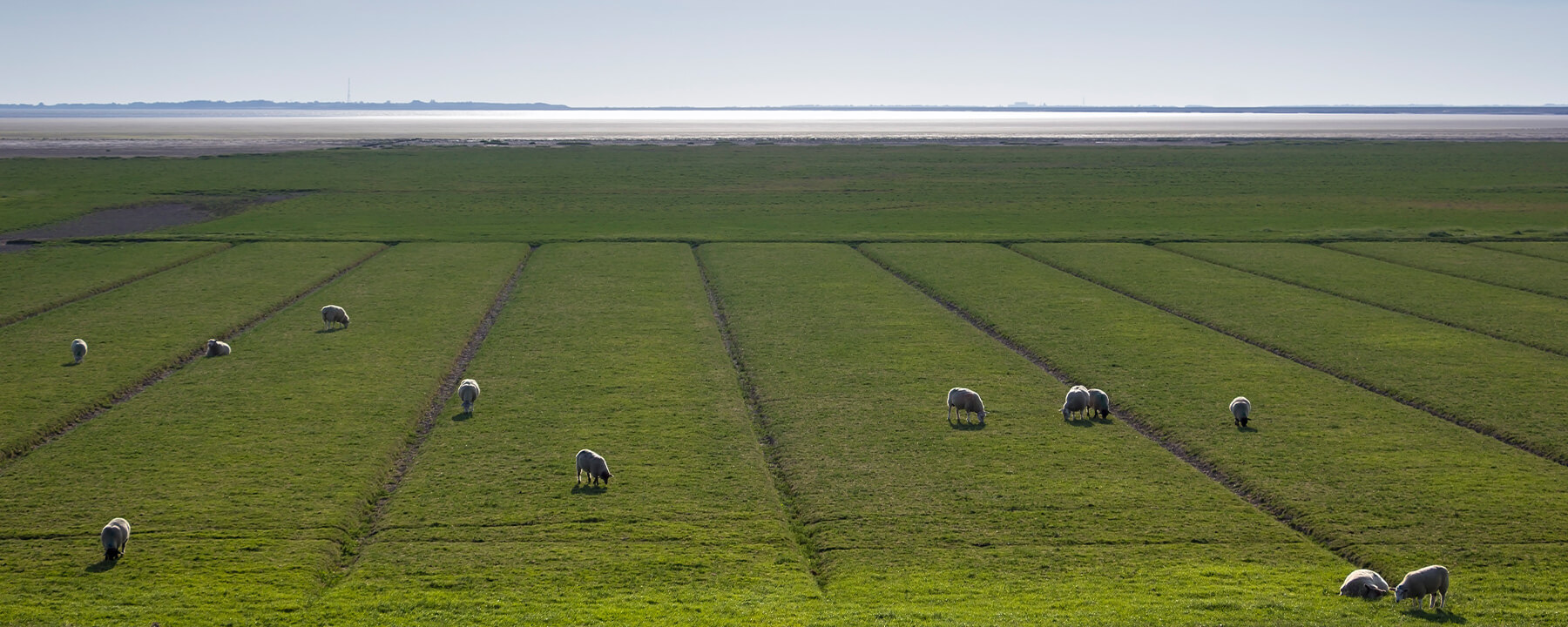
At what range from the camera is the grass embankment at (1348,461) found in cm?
1759

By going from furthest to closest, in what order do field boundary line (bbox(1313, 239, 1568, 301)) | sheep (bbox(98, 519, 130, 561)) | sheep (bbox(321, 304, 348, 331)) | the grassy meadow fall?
field boundary line (bbox(1313, 239, 1568, 301)) < sheep (bbox(321, 304, 348, 331)) < sheep (bbox(98, 519, 130, 561)) < the grassy meadow

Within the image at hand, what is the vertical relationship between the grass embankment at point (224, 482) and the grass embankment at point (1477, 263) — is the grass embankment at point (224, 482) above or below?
below

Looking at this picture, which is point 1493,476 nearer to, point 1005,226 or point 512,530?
point 512,530

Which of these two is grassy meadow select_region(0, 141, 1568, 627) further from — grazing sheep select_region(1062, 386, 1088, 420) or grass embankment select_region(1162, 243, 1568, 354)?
grazing sheep select_region(1062, 386, 1088, 420)

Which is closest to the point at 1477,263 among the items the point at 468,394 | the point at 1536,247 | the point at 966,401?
the point at 1536,247

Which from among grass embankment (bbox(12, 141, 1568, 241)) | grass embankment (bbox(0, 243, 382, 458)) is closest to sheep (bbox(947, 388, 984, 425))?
grass embankment (bbox(0, 243, 382, 458))

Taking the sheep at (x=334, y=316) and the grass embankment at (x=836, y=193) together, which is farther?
the grass embankment at (x=836, y=193)

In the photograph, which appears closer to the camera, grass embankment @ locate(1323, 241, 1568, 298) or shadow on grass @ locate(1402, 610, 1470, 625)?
shadow on grass @ locate(1402, 610, 1470, 625)

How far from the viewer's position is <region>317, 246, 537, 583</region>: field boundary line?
18419 millimetres

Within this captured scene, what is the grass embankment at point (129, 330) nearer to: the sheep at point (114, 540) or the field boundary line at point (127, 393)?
the field boundary line at point (127, 393)

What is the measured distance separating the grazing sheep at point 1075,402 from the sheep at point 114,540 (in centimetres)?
2001

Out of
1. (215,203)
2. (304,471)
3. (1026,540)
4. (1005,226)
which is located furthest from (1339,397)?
(215,203)

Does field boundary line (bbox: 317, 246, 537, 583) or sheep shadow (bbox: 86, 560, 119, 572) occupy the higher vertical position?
field boundary line (bbox: 317, 246, 537, 583)

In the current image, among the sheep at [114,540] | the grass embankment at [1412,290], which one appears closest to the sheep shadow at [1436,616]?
the sheep at [114,540]
